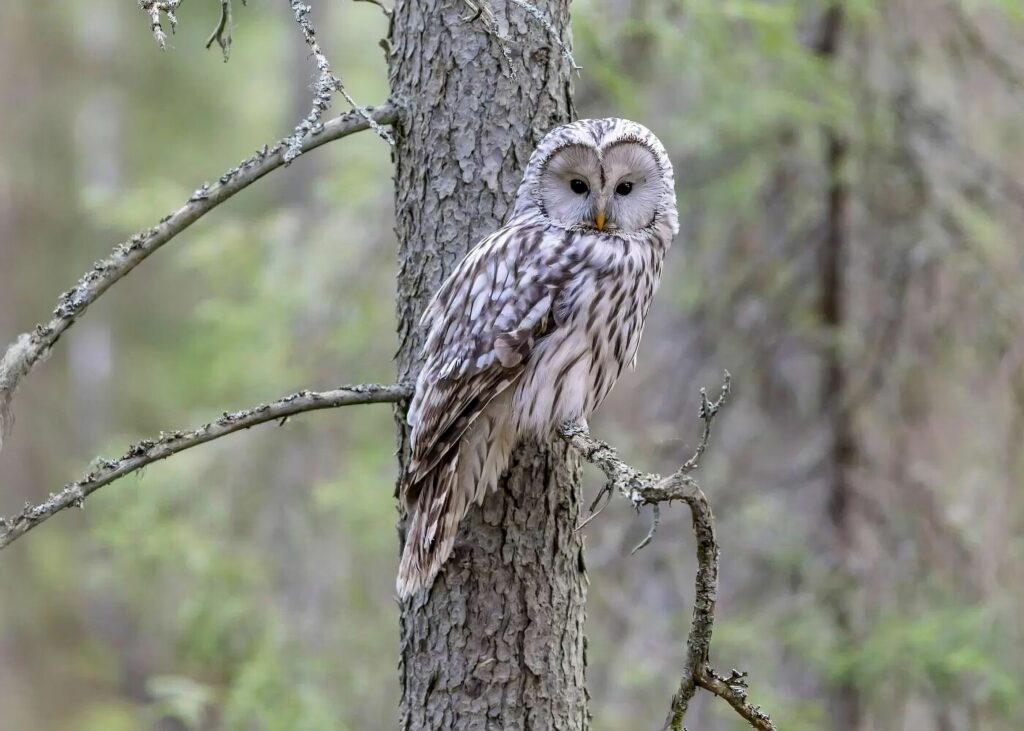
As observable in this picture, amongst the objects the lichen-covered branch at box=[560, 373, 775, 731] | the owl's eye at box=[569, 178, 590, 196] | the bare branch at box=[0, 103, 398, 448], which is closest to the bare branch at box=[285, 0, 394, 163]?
the bare branch at box=[0, 103, 398, 448]

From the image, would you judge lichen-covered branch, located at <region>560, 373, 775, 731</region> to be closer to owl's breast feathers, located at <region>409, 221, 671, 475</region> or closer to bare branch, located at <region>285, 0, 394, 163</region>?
owl's breast feathers, located at <region>409, 221, 671, 475</region>

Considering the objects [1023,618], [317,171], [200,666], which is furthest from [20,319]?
[1023,618]

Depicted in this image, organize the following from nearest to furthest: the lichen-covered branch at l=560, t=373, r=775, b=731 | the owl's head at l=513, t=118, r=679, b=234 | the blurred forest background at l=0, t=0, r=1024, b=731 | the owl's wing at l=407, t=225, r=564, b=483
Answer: the lichen-covered branch at l=560, t=373, r=775, b=731, the owl's wing at l=407, t=225, r=564, b=483, the owl's head at l=513, t=118, r=679, b=234, the blurred forest background at l=0, t=0, r=1024, b=731

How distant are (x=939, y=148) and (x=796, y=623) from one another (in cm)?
201

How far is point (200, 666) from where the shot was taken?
5555 millimetres

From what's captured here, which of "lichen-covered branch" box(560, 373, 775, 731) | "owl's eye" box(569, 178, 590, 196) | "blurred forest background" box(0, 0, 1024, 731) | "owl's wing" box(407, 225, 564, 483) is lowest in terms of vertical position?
"lichen-covered branch" box(560, 373, 775, 731)

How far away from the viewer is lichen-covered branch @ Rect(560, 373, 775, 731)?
202 cm

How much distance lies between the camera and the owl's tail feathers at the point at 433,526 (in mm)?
2658

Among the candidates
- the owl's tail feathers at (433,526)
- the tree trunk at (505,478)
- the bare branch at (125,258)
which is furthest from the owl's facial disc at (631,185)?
the owl's tail feathers at (433,526)

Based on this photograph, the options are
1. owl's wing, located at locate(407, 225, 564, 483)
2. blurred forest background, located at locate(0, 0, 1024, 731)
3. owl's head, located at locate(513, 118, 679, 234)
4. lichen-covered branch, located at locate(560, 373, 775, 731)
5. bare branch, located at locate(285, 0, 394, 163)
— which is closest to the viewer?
lichen-covered branch, located at locate(560, 373, 775, 731)

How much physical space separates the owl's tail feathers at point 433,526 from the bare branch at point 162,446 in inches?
9.5

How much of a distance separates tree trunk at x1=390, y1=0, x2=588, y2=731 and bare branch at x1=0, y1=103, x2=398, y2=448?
27 cm

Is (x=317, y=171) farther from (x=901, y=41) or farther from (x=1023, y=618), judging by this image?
(x=1023, y=618)

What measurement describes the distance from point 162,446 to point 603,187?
114 cm
